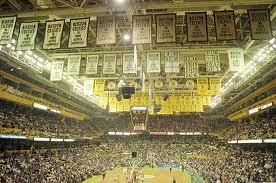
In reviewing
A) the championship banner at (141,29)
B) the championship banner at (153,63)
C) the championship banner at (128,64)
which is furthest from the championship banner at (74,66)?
the championship banner at (141,29)

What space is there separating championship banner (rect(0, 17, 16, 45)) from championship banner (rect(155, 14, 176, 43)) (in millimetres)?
6960

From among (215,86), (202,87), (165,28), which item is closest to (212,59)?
(165,28)

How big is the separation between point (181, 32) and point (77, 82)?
17269mm

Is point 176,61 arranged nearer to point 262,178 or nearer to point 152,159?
point 262,178

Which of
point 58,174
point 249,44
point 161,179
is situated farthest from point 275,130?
point 58,174

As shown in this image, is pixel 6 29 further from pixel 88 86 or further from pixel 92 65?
pixel 88 86

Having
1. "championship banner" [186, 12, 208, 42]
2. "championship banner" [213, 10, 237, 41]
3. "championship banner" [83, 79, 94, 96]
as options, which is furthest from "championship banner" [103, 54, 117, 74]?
"championship banner" [83, 79, 94, 96]

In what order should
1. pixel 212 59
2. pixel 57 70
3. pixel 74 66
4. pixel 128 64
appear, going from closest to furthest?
pixel 212 59 < pixel 128 64 < pixel 74 66 < pixel 57 70

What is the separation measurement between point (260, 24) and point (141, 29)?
5.08m

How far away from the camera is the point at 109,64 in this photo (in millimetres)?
16219

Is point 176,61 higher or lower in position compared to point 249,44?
lower

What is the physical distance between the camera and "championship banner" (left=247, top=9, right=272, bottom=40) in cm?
1109

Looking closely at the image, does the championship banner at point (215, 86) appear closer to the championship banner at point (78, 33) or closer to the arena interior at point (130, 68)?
the arena interior at point (130, 68)

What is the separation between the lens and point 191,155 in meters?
47.1
